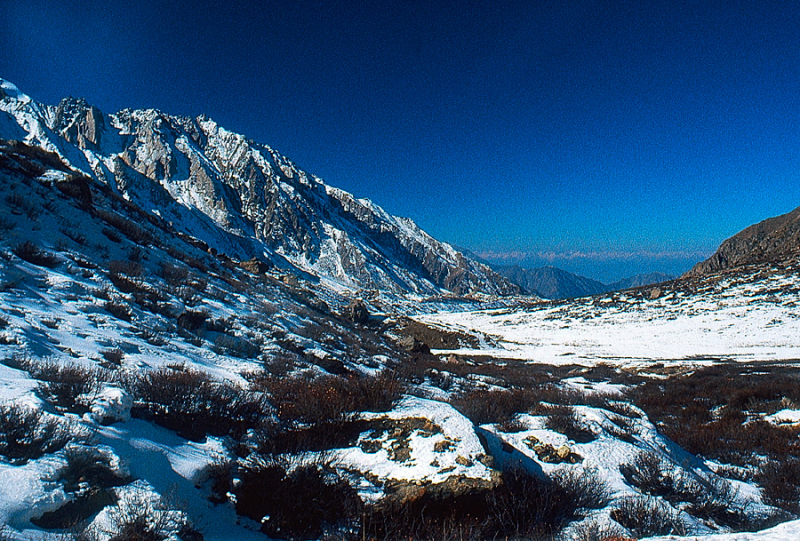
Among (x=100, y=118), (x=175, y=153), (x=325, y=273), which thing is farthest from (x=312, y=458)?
(x=100, y=118)

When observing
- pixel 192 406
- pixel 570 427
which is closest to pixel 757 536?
pixel 570 427

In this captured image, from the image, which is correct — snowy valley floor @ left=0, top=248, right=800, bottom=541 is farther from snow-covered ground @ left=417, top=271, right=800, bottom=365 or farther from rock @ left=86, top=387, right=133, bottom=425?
snow-covered ground @ left=417, top=271, right=800, bottom=365

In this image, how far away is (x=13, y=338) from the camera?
520 centimetres

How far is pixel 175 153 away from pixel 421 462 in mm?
207351

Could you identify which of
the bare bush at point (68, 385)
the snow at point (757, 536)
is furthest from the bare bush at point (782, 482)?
the bare bush at point (68, 385)

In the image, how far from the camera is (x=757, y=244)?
88250 mm

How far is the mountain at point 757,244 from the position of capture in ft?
233

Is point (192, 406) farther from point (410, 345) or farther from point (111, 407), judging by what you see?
point (410, 345)

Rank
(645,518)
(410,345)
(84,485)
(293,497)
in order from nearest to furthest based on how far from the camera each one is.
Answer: (84,485) → (293,497) → (645,518) → (410,345)

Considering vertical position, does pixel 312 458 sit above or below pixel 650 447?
above

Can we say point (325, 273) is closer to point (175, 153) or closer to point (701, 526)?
point (175, 153)

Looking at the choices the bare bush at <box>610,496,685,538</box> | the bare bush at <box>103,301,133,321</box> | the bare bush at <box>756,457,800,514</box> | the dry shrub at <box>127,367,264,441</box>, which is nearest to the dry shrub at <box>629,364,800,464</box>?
the bare bush at <box>756,457,800,514</box>

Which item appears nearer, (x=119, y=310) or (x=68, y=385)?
(x=68, y=385)

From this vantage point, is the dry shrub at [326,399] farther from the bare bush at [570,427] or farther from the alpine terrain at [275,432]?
the bare bush at [570,427]
